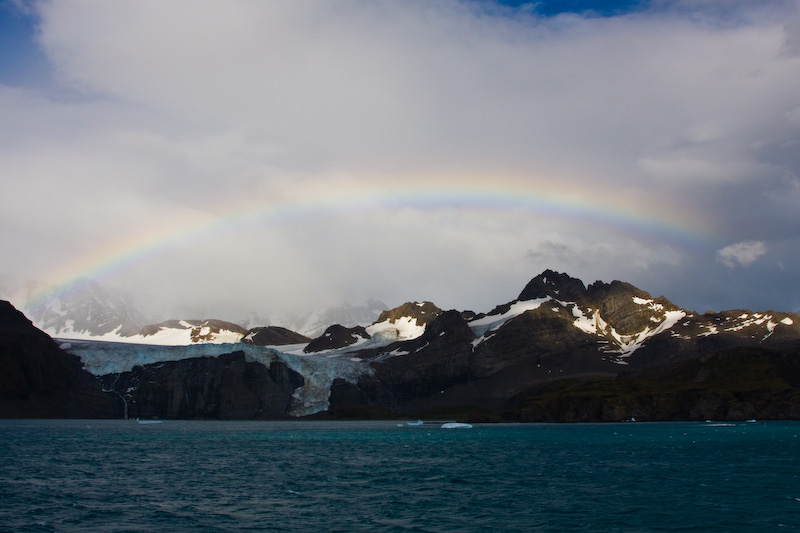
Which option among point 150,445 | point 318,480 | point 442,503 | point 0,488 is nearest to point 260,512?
point 442,503

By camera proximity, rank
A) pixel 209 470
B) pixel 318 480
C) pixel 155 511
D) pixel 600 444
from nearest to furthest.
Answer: pixel 155 511 < pixel 318 480 < pixel 209 470 < pixel 600 444

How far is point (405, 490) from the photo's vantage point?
84438 mm

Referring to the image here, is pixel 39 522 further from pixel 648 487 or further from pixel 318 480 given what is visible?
pixel 648 487

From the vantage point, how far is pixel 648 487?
84.9 meters

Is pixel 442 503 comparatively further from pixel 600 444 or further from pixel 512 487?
pixel 600 444

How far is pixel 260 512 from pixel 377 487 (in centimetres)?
2081

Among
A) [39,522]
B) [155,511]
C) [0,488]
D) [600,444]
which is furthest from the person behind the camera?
[600,444]

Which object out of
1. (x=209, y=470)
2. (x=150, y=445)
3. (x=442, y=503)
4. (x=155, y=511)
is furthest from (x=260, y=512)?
(x=150, y=445)

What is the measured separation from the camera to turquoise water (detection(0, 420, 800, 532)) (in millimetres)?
63812

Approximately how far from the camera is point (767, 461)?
111 m

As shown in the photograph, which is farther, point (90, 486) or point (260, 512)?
point (90, 486)

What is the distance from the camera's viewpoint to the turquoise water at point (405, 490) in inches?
2512

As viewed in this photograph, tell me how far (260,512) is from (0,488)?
33.3m

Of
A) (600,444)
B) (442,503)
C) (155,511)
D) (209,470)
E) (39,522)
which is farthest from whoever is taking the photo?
(600,444)
